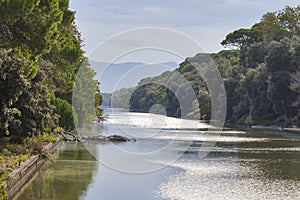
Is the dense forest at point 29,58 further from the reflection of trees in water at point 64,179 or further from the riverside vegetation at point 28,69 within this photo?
the reflection of trees in water at point 64,179

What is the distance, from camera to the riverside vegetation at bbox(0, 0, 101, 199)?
1881 centimetres

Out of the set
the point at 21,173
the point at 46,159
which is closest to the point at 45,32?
the point at 21,173

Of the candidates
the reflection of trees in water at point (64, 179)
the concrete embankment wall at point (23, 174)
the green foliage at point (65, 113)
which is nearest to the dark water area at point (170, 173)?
the reflection of trees in water at point (64, 179)

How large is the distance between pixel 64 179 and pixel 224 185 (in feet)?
20.3

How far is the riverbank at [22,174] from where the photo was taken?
17859mm

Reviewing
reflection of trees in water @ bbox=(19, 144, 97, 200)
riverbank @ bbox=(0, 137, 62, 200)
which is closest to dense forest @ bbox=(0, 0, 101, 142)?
riverbank @ bbox=(0, 137, 62, 200)

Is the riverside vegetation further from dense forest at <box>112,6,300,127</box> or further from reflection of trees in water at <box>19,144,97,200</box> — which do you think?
dense forest at <box>112,6,300,127</box>

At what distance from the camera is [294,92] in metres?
60.1

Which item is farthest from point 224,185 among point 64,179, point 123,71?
point 123,71

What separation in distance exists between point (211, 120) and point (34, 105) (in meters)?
60.5

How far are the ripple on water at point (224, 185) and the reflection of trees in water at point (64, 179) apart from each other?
3080 mm

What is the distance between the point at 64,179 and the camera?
2245 cm

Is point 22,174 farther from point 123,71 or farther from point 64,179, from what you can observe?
point 123,71

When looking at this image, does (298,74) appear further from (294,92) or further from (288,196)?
(288,196)
